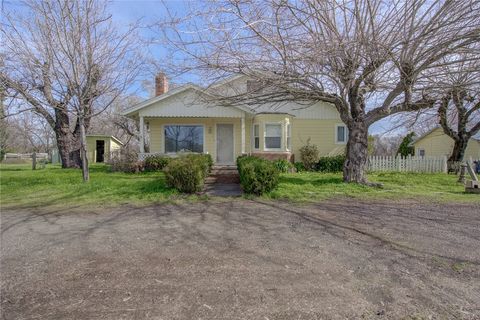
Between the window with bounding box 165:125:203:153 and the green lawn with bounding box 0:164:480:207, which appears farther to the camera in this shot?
the window with bounding box 165:125:203:153

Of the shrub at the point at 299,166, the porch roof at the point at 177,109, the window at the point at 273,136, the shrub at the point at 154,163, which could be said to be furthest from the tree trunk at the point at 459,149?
the shrub at the point at 154,163

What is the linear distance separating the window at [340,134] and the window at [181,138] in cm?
853

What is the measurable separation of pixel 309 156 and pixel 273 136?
7.74 feet

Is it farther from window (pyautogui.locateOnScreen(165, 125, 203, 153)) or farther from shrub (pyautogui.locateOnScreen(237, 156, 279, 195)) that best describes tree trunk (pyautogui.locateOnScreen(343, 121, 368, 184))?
window (pyautogui.locateOnScreen(165, 125, 203, 153))

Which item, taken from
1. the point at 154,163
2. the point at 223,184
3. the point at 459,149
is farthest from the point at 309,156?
the point at 154,163

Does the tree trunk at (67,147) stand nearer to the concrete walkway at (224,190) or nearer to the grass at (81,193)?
the grass at (81,193)

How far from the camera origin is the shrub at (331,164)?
16453 mm

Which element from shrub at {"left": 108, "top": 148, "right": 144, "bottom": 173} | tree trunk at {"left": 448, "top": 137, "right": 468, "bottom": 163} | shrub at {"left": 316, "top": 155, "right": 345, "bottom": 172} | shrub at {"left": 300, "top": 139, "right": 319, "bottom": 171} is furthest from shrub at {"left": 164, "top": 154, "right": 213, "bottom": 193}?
tree trunk at {"left": 448, "top": 137, "right": 468, "bottom": 163}

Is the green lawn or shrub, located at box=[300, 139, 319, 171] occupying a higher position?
shrub, located at box=[300, 139, 319, 171]

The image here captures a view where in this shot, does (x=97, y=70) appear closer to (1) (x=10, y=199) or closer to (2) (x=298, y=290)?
(1) (x=10, y=199)

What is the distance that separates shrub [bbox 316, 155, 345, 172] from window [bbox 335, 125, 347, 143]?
9.20 feet

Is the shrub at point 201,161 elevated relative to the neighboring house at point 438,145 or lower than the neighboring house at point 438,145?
lower

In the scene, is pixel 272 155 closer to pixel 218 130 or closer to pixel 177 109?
pixel 218 130

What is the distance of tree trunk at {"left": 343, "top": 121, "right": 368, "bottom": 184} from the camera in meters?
10.6
